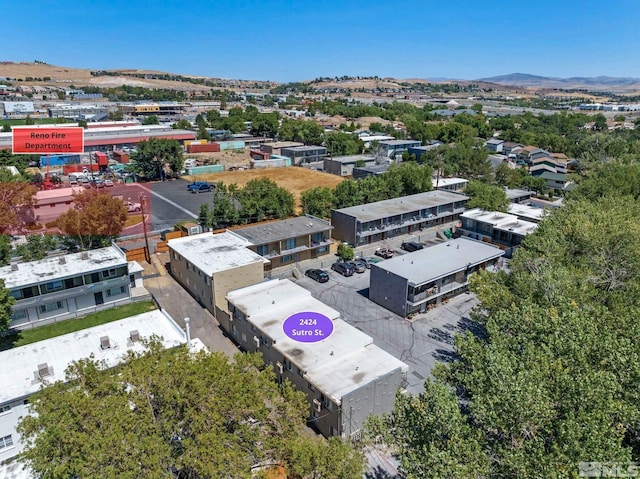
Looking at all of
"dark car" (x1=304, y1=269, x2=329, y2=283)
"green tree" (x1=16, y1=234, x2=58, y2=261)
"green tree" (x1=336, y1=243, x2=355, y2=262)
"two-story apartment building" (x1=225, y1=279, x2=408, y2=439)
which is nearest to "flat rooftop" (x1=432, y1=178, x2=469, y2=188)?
"green tree" (x1=336, y1=243, x2=355, y2=262)

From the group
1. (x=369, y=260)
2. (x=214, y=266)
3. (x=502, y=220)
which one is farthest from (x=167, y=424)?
(x=502, y=220)

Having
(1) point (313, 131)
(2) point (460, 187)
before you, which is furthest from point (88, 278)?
(1) point (313, 131)

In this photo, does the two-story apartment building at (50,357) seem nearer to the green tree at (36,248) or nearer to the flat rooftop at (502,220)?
the green tree at (36,248)

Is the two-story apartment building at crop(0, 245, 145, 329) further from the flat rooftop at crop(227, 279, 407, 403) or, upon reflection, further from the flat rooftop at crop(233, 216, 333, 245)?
the flat rooftop at crop(233, 216, 333, 245)

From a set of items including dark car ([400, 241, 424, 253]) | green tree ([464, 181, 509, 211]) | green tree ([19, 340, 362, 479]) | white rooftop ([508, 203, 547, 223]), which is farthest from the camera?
green tree ([464, 181, 509, 211])

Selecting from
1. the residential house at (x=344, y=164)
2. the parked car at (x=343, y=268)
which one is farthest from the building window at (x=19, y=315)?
the residential house at (x=344, y=164)

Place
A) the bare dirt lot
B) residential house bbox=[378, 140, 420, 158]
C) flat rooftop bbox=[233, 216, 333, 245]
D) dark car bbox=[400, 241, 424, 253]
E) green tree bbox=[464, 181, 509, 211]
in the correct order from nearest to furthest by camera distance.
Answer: flat rooftop bbox=[233, 216, 333, 245] < dark car bbox=[400, 241, 424, 253] < green tree bbox=[464, 181, 509, 211] < the bare dirt lot < residential house bbox=[378, 140, 420, 158]
